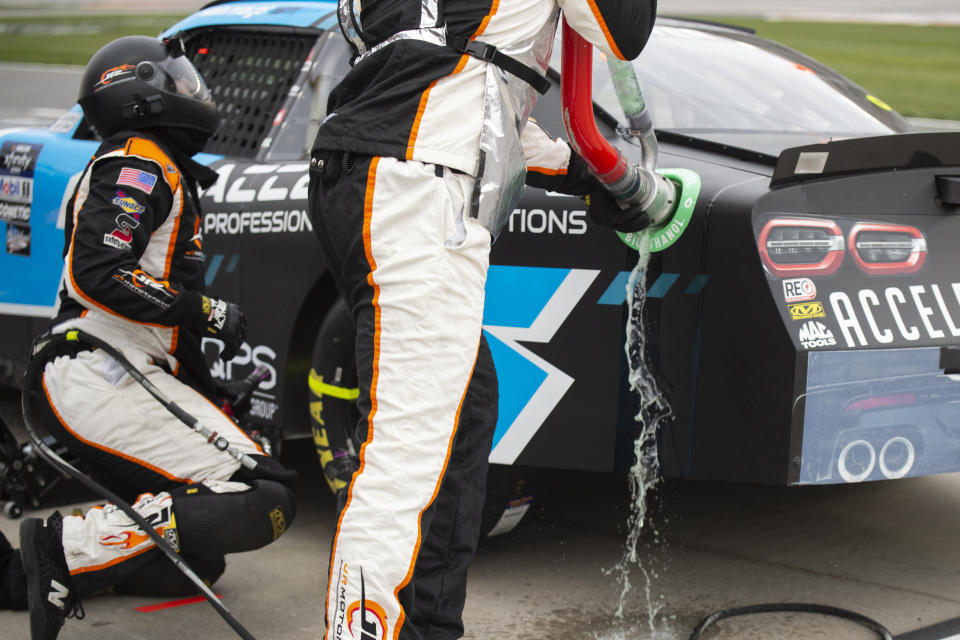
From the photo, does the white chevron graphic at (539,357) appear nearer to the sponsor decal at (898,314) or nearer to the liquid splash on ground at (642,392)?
the liquid splash on ground at (642,392)

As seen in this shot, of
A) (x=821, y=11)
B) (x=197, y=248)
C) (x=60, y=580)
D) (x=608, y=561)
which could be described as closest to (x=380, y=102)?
(x=197, y=248)

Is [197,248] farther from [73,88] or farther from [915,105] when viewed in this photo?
[73,88]

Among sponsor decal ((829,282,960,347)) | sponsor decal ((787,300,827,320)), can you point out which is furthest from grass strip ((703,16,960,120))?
sponsor decal ((787,300,827,320))

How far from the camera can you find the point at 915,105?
15.0 metres

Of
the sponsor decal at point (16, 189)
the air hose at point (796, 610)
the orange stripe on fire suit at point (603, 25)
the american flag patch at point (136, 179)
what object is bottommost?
the air hose at point (796, 610)

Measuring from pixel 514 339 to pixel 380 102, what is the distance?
1.05m

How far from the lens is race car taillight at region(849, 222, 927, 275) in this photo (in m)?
2.96

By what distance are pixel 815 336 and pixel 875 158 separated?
0.49 meters

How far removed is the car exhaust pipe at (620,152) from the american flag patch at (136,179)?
3.44ft

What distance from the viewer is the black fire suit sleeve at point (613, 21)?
7.94 ft

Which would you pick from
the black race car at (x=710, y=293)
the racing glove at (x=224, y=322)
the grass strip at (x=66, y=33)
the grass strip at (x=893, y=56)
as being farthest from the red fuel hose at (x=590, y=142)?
the grass strip at (x=66, y=33)

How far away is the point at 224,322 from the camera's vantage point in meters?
3.24

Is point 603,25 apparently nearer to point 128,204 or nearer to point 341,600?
point 341,600

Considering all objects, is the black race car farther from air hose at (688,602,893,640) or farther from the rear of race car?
air hose at (688,602,893,640)
